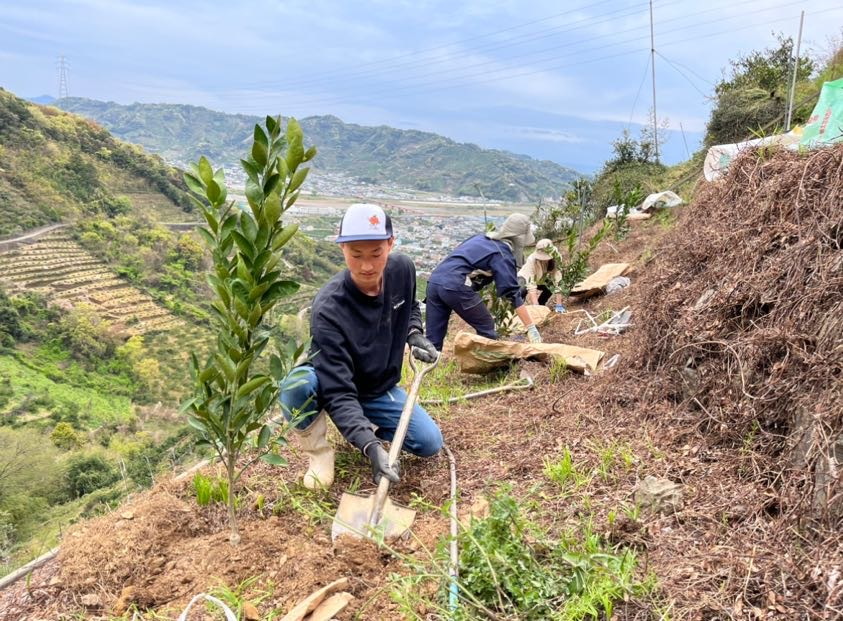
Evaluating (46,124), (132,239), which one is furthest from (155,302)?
(46,124)

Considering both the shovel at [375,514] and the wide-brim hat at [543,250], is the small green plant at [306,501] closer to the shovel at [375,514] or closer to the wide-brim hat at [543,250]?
the shovel at [375,514]

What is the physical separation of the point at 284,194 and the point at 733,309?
229 cm

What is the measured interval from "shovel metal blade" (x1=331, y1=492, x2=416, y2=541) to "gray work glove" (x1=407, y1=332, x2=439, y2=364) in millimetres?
1185

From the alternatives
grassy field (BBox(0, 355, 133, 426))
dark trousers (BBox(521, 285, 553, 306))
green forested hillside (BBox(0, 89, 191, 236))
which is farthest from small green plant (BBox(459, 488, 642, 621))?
green forested hillside (BBox(0, 89, 191, 236))

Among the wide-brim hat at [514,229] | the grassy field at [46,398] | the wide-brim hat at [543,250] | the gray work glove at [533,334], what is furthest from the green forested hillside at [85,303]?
the gray work glove at [533,334]

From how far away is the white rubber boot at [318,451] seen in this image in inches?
108

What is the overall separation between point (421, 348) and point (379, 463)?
1233 mm

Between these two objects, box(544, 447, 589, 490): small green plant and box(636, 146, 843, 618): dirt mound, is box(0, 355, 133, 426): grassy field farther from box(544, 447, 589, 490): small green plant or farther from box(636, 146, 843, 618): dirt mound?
box(636, 146, 843, 618): dirt mound

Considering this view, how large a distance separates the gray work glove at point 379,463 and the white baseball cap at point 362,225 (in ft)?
3.25

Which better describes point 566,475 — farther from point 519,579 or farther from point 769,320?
point 769,320

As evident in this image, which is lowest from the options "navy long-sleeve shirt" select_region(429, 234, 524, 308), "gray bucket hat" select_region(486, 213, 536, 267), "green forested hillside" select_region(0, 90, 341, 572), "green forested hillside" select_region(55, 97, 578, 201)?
"green forested hillside" select_region(0, 90, 341, 572)

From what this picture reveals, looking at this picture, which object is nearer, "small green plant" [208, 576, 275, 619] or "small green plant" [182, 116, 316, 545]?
"small green plant" [208, 576, 275, 619]

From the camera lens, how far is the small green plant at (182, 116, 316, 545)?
6.25ft

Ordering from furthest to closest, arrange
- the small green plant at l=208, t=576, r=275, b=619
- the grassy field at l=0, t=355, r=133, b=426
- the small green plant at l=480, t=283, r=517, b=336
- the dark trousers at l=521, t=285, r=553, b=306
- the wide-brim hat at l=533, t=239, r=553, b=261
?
the grassy field at l=0, t=355, r=133, b=426, the dark trousers at l=521, t=285, r=553, b=306, the wide-brim hat at l=533, t=239, r=553, b=261, the small green plant at l=480, t=283, r=517, b=336, the small green plant at l=208, t=576, r=275, b=619
